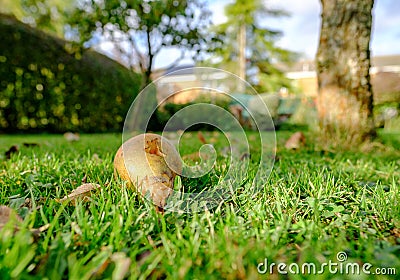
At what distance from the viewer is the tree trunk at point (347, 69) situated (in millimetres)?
3139

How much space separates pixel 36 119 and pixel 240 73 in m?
16.9

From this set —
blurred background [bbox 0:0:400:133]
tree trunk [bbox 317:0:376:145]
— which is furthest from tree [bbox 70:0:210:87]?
tree trunk [bbox 317:0:376:145]

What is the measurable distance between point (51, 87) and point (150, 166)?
20.0 feet

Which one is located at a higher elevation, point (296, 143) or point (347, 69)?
point (347, 69)

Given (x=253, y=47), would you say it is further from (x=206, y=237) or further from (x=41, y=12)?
(x=206, y=237)

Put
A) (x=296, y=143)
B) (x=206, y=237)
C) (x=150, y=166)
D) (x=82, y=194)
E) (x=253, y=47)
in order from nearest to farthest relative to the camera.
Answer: (x=206, y=237), (x=82, y=194), (x=150, y=166), (x=296, y=143), (x=253, y=47)

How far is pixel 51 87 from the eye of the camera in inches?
260

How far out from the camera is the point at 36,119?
645 cm

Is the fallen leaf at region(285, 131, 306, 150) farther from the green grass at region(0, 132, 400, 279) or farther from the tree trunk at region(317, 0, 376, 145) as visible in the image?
the green grass at region(0, 132, 400, 279)

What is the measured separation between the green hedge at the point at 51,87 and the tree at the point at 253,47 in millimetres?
15059

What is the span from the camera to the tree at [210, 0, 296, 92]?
22.5 meters

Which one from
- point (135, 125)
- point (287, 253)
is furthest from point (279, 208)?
point (135, 125)

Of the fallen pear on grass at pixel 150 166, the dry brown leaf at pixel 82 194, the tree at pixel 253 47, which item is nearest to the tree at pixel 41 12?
the tree at pixel 253 47

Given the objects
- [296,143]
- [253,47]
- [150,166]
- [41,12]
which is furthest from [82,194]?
[253,47]
